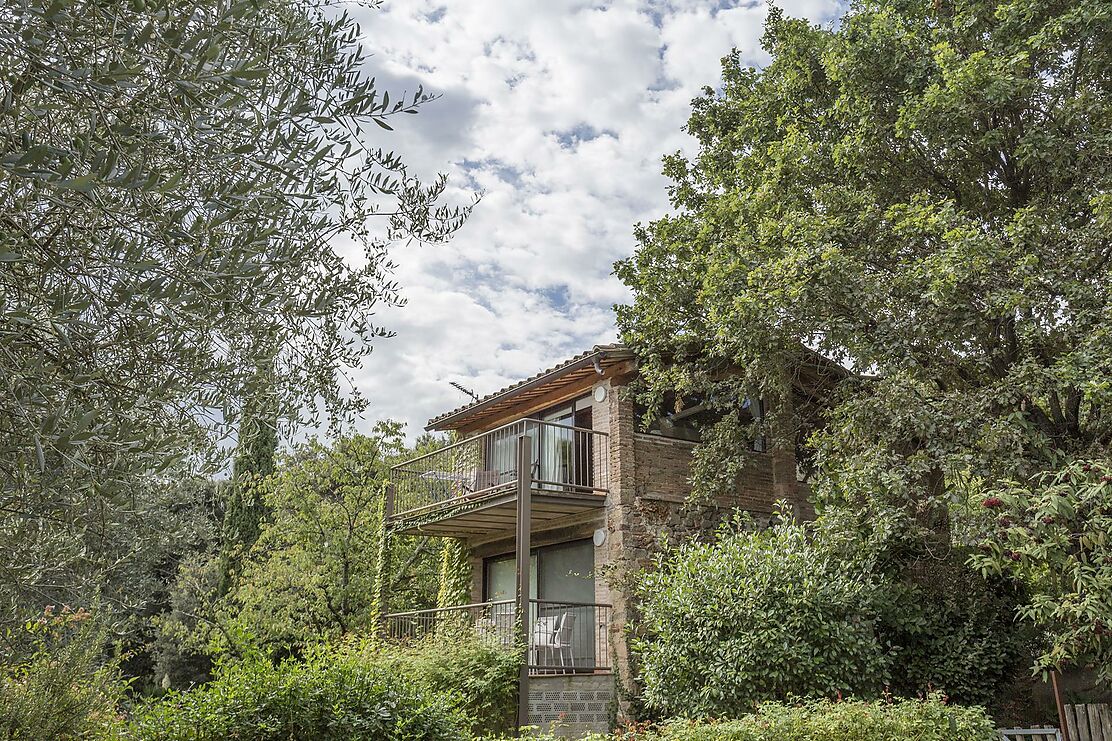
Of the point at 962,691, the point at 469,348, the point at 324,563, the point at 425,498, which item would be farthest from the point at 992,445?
the point at 324,563

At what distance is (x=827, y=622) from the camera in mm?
10055

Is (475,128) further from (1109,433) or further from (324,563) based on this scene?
(324,563)

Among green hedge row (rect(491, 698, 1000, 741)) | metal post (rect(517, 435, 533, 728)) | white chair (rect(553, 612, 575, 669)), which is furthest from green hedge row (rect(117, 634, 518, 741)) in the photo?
white chair (rect(553, 612, 575, 669))

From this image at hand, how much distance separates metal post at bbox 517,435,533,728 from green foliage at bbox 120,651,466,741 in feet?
20.8

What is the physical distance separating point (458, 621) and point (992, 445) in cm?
840

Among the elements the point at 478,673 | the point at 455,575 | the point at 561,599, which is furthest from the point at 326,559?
the point at 478,673

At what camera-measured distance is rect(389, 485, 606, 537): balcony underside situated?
45.9 feet

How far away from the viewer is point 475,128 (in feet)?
19.4

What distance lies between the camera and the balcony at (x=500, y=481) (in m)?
14.1

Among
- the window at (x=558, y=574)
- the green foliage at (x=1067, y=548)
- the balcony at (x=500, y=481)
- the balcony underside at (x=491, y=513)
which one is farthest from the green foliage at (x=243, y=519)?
the green foliage at (x=1067, y=548)

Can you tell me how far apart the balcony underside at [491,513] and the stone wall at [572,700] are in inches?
101

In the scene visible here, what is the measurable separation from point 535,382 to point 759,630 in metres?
6.64

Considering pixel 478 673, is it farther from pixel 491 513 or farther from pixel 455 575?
pixel 455 575

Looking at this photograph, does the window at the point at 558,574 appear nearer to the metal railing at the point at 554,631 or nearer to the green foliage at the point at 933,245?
the metal railing at the point at 554,631
